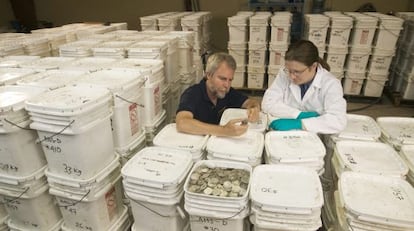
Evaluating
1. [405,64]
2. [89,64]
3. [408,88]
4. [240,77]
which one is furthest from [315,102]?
[405,64]

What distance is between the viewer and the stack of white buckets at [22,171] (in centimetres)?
144

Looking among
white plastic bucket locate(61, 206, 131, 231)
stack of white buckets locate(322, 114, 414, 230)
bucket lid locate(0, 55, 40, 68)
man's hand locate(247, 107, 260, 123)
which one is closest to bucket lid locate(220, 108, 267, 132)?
man's hand locate(247, 107, 260, 123)

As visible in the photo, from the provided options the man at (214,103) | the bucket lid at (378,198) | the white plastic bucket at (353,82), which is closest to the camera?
the bucket lid at (378,198)

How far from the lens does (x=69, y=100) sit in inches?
56.9

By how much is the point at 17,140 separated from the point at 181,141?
34.4 inches

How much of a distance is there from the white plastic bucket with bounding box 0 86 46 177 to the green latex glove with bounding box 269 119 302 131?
147cm

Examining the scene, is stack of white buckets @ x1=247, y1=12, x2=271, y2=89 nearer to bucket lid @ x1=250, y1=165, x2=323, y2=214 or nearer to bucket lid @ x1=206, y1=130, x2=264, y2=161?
bucket lid @ x1=206, y1=130, x2=264, y2=161

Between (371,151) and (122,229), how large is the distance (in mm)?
1629

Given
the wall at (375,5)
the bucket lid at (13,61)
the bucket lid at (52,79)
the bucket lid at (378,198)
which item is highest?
the wall at (375,5)

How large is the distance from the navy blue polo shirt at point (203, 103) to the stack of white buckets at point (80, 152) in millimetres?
611

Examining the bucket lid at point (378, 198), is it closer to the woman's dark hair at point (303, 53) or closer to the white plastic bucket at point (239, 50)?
the woman's dark hair at point (303, 53)

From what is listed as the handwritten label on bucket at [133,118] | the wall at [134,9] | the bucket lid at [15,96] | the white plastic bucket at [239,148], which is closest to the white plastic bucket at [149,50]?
the handwritten label on bucket at [133,118]

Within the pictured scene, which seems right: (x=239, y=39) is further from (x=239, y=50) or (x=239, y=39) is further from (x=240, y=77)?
(x=240, y=77)

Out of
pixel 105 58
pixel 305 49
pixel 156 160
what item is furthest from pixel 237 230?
pixel 105 58
